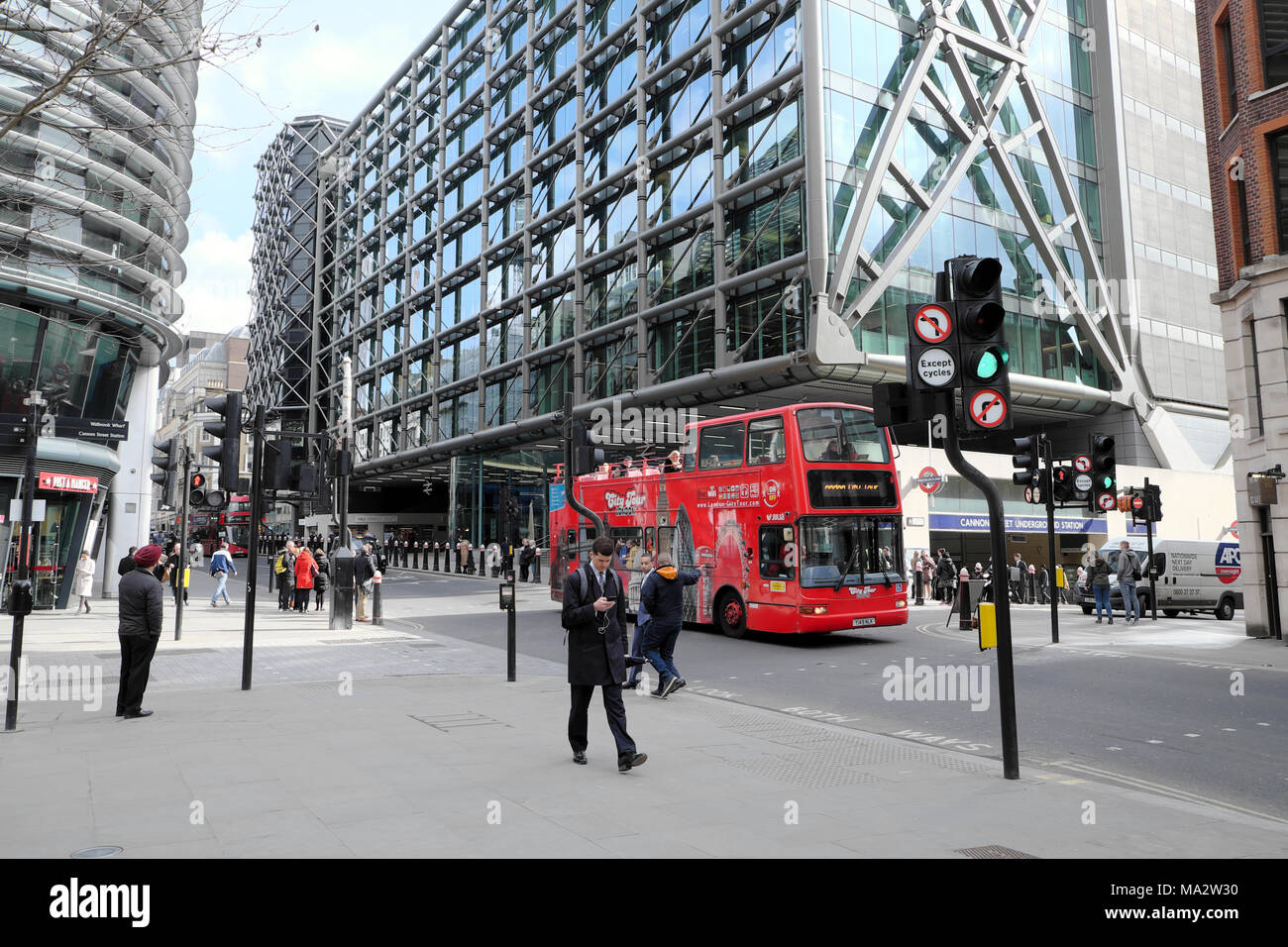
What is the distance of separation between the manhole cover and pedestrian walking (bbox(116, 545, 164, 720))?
7701mm

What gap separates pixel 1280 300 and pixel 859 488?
839 cm

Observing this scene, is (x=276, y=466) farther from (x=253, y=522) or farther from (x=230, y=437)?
(x=253, y=522)

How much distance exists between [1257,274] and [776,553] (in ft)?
33.5

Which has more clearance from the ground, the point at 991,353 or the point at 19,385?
the point at 19,385

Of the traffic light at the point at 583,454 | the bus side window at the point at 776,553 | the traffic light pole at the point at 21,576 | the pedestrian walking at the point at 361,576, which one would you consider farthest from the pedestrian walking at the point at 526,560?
the traffic light pole at the point at 21,576

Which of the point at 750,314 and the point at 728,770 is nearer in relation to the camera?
the point at 728,770

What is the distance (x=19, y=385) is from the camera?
2384 cm

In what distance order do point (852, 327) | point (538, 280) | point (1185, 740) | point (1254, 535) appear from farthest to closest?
1. point (538, 280)
2. point (852, 327)
3. point (1254, 535)
4. point (1185, 740)

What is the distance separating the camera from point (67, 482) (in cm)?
2425

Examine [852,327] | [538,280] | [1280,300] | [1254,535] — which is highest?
[538,280]

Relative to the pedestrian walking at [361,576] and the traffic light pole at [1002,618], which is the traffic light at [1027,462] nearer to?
the traffic light pole at [1002,618]
